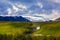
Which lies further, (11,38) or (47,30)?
(47,30)

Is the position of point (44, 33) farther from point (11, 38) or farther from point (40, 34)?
point (11, 38)

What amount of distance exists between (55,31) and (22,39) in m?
A: 14.5

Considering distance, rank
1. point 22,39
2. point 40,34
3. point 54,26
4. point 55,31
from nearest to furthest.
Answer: point 22,39 < point 40,34 < point 55,31 < point 54,26

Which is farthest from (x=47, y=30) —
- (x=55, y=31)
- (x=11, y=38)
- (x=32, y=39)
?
(x=11, y=38)

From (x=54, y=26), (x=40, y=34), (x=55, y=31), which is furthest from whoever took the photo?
(x=54, y=26)

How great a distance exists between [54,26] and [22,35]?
17551mm

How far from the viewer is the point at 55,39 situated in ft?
168

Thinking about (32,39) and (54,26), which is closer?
(32,39)

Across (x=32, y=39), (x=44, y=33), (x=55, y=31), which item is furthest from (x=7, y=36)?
(x=55, y=31)

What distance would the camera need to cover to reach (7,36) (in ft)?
175

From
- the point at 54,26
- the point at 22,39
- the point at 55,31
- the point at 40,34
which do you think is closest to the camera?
the point at 22,39

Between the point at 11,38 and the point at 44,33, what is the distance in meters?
10.3

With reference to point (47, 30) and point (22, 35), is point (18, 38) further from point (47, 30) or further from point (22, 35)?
point (47, 30)

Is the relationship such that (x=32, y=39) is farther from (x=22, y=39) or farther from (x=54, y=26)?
(x=54, y=26)
